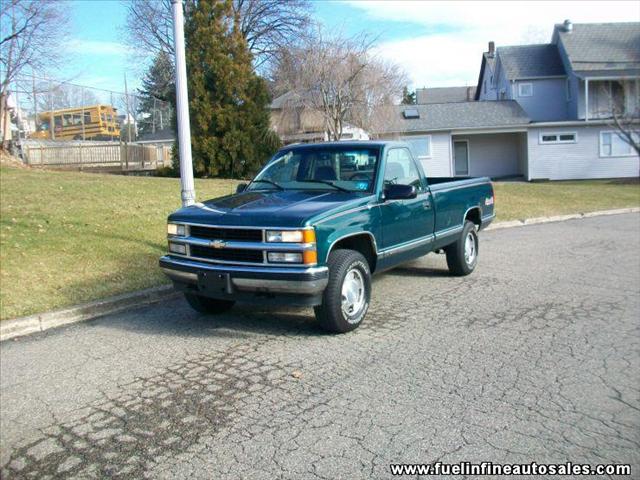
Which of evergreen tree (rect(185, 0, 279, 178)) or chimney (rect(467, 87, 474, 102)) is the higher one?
chimney (rect(467, 87, 474, 102))

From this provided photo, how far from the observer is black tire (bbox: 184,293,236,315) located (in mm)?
6500

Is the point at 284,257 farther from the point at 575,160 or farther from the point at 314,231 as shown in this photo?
the point at 575,160

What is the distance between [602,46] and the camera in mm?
33656

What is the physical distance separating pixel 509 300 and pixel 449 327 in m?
1.43

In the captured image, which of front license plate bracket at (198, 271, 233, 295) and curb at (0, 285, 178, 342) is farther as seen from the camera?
curb at (0, 285, 178, 342)

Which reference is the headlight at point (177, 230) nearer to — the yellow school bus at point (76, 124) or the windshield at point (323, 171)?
the windshield at point (323, 171)

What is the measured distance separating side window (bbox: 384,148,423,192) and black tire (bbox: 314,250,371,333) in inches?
46.2

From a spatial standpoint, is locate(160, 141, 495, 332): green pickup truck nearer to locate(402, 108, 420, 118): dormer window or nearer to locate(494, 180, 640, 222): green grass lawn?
locate(494, 180, 640, 222): green grass lawn

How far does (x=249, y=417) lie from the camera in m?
4.02

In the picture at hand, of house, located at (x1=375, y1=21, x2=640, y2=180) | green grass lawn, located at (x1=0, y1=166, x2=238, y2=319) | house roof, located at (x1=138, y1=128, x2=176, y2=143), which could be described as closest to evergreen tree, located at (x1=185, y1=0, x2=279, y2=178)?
green grass lawn, located at (x1=0, y1=166, x2=238, y2=319)

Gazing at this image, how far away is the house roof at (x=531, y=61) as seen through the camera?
35.2m

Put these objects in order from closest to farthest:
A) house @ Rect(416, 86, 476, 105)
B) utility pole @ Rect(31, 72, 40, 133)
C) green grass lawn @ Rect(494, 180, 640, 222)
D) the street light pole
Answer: the street light pole
green grass lawn @ Rect(494, 180, 640, 222)
utility pole @ Rect(31, 72, 40, 133)
house @ Rect(416, 86, 476, 105)

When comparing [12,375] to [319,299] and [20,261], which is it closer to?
[319,299]

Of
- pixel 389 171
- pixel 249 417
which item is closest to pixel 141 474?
pixel 249 417
